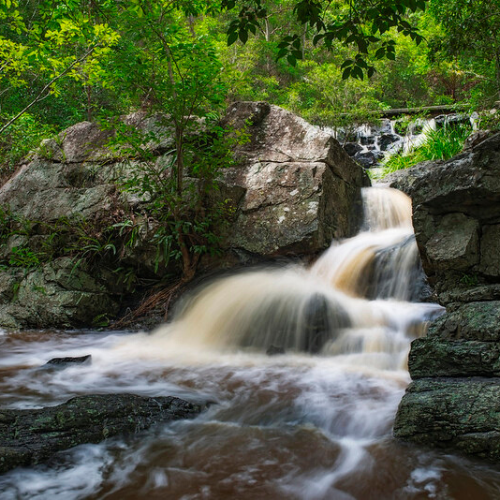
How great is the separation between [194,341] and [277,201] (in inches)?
98.0

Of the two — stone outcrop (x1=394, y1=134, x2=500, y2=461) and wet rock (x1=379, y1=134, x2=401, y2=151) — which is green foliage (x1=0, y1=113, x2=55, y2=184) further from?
wet rock (x1=379, y1=134, x2=401, y2=151)

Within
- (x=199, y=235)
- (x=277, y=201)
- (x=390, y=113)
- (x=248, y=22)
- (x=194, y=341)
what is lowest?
(x=194, y=341)

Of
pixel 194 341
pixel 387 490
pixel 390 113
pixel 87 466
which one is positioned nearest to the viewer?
pixel 387 490

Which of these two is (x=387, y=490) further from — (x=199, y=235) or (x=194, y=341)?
(x=199, y=235)

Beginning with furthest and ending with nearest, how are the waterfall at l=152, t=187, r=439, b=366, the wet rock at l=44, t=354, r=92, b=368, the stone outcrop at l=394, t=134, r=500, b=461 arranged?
the waterfall at l=152, t=187, r=439, b=366, the wet rock at l=44, t=354, r=92, b=368, the stone outcrop at l=394, t=134, r=500, b=461

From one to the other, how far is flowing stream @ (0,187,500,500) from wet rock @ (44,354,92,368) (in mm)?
108

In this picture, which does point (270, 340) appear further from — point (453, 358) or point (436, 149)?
point (436, 149)

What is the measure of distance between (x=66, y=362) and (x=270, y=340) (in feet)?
6.86

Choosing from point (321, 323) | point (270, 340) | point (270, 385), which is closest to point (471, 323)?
point (270, 385)

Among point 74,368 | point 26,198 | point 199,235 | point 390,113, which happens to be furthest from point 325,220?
point 390,113

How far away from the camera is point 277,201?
20.4ft

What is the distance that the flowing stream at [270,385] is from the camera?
6.59ft

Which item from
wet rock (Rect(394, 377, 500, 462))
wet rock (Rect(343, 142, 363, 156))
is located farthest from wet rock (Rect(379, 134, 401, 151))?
wet rock (Rect(394, 377, 500, 462))

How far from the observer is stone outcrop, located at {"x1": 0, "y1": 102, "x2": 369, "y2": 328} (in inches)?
233
